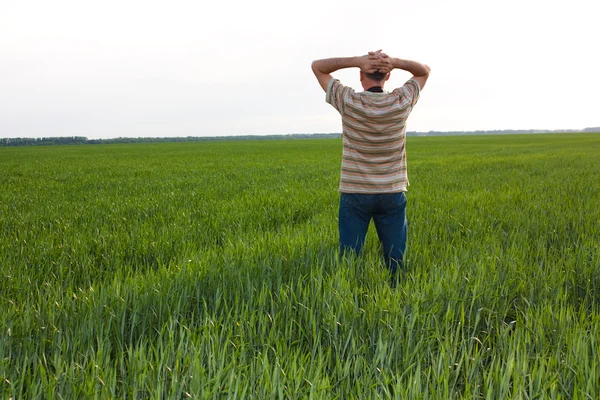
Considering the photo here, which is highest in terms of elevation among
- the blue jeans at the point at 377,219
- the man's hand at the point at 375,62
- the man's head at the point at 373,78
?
the man's hand at the point at 375,62

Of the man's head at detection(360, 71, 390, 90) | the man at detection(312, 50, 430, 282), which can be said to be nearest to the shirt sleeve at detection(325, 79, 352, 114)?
the man at detection(312, 50, 430, 282)

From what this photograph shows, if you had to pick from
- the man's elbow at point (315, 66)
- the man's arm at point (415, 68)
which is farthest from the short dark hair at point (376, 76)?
the man's elbow at point (315, 66)

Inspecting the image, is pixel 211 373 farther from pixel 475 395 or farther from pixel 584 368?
pixel 584 368

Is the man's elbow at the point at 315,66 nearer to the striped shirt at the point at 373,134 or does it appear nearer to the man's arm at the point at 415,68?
the striped shirt at the point at 373,134

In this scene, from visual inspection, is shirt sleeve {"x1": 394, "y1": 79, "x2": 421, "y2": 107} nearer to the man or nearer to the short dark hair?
the man

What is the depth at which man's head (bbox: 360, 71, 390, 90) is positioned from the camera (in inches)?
102

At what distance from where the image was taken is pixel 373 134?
2725mm

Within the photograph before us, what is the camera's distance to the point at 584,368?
1746 millimetres

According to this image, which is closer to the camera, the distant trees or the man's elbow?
the man's elbow

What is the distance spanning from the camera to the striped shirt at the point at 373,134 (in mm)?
2619

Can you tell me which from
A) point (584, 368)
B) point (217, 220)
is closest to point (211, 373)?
point (584, 368)

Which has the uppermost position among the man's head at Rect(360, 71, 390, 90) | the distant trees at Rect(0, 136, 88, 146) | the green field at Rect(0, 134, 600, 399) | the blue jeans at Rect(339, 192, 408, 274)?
the distant trees at Rect(0, 136, 88, 146)

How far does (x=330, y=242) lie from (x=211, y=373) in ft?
7.90

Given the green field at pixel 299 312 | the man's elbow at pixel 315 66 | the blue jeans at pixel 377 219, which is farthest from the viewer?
the blue jeans at pixel 377 219
